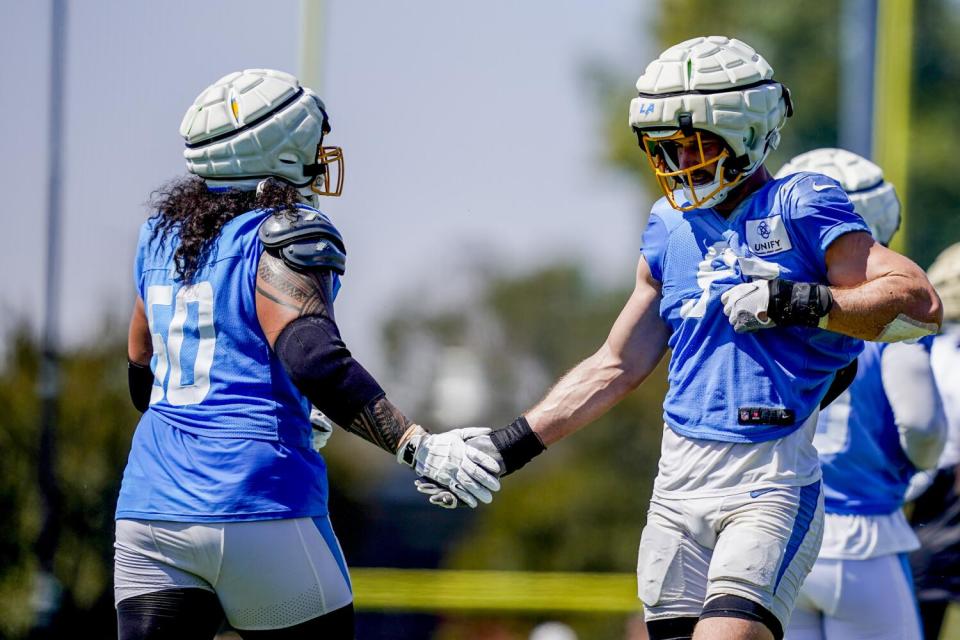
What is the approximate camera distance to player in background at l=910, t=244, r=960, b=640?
15.5 feet

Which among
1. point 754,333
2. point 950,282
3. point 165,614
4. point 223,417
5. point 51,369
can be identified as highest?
point 754,333

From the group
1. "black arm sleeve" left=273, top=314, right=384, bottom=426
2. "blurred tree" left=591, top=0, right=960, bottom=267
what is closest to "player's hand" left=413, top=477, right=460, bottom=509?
"black arm sleeve" left=273, top=314, right=384, bottom=426

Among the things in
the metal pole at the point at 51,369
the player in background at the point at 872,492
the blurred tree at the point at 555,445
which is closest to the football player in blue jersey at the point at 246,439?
the player in background at the point at 872,492

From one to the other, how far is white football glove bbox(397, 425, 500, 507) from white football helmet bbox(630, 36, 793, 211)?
0.75 meters

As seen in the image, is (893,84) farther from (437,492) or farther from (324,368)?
(324,368)

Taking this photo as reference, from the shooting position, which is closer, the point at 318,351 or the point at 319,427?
the point at 318,351

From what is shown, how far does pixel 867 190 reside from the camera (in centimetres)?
392

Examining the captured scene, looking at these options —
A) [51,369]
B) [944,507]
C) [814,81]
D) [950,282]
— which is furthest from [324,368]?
[814,81]

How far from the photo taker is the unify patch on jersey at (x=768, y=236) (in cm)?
301

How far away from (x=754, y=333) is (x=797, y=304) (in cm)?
17

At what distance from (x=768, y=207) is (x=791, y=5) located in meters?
9.85

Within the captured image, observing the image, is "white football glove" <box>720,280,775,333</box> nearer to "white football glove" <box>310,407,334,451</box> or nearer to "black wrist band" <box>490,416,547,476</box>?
"black wrist band" <box>490,416,547,476</box>

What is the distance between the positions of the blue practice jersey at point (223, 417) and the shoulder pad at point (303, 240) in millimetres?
55

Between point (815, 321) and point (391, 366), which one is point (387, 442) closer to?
point (815, 321)
